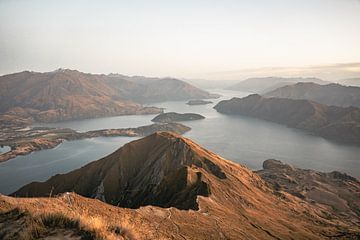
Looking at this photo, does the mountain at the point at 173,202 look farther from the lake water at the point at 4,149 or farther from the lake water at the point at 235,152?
the lake water at the point at 4,149

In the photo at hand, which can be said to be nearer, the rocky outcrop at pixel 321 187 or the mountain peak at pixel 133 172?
the mountain peak at pixel 133 172

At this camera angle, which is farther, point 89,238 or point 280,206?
point 280,206

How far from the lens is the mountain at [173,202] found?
1383 centimetres

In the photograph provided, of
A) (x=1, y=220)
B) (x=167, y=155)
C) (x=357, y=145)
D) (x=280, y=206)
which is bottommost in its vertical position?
(x=357, y=145)

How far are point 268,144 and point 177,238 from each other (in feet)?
439

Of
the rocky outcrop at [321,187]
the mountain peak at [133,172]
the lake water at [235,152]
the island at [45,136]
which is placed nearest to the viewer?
the mountain peak at [133,172]

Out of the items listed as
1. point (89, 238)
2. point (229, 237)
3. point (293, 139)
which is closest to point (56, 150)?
point (293, 139)

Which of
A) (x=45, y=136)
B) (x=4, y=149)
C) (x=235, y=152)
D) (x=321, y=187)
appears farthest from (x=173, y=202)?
(x=45, y=136)

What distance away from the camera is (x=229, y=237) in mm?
22688

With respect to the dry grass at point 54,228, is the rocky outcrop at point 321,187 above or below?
below

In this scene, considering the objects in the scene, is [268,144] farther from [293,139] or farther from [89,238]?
[89,238]

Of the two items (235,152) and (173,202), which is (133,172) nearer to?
(173,202)

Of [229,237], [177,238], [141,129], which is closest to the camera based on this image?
[177,238]

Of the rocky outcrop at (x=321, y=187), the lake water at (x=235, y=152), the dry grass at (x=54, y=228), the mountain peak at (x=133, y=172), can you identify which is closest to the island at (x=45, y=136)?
the lake water at (x=235, y=152)
